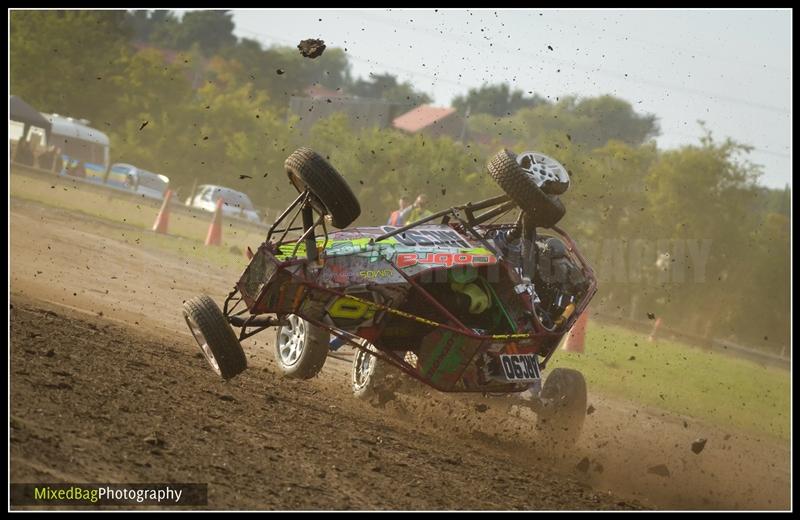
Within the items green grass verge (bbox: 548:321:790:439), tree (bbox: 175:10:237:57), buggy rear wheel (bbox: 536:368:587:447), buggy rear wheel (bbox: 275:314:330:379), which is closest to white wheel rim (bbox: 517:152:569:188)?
buggy rear wheel (bbox: 536:368:587:447)

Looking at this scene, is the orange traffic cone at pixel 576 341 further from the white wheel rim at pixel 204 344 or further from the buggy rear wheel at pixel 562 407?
the white wheel rim at pixel 204 344

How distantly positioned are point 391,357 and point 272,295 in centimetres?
112

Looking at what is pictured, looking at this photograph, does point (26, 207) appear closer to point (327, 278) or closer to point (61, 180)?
point (61, 180)

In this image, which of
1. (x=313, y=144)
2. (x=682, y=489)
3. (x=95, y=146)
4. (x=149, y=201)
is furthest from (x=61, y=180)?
(x=682, y=489)

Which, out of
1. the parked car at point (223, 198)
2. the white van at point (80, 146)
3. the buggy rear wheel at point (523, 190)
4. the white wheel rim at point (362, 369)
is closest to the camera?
the buggy rear wheel at point (523, 190)

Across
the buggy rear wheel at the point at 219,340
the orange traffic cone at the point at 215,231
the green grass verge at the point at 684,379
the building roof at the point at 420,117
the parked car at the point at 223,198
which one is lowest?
the building roof at the point at 420,117

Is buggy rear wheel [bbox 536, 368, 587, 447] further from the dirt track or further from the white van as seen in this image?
the white van

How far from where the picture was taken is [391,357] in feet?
25.3

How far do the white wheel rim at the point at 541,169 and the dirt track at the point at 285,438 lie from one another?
218 centimetres

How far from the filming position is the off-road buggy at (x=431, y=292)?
7168 millimetres

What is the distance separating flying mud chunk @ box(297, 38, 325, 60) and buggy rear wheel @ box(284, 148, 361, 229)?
273cm

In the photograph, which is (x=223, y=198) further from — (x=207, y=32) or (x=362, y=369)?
(x=207, y=32)

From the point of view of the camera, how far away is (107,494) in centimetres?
491

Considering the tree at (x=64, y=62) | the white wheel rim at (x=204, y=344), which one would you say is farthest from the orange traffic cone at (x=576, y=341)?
the tree at (x=64, y=62)
